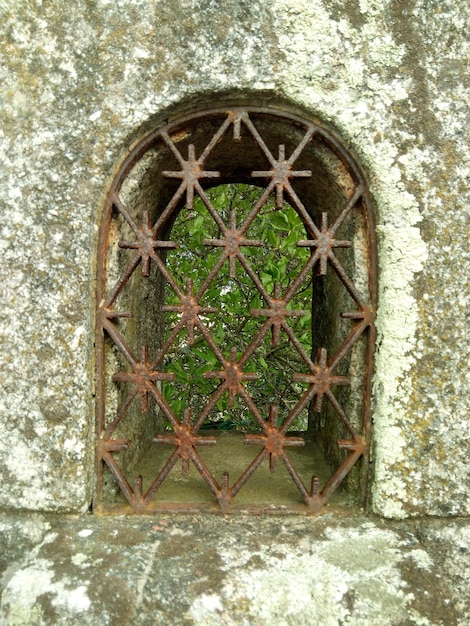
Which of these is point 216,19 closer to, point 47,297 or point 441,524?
point 47,297

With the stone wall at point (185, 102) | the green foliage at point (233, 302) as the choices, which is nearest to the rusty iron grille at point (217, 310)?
the stone wall at point (185, 102)

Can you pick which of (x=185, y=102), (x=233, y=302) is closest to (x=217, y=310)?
(x=185, y=102)

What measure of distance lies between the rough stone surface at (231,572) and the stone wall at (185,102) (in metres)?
0.11

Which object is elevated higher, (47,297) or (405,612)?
(47,297)

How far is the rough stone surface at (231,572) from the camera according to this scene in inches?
46.1

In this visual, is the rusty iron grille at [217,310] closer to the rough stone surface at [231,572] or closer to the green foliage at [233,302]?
the rough stone surface at [231,572]

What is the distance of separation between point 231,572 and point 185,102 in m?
1.20

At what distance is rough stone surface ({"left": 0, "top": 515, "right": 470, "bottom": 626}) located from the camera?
1171mm

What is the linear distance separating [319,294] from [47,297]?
3.62 feet

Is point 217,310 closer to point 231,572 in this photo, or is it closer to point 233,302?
point 231,572

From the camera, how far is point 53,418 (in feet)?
4.48

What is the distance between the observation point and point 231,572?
4.06ft

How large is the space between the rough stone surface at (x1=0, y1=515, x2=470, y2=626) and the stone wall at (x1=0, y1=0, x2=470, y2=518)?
0.11 m

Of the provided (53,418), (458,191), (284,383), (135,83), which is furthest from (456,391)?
(284,383)
